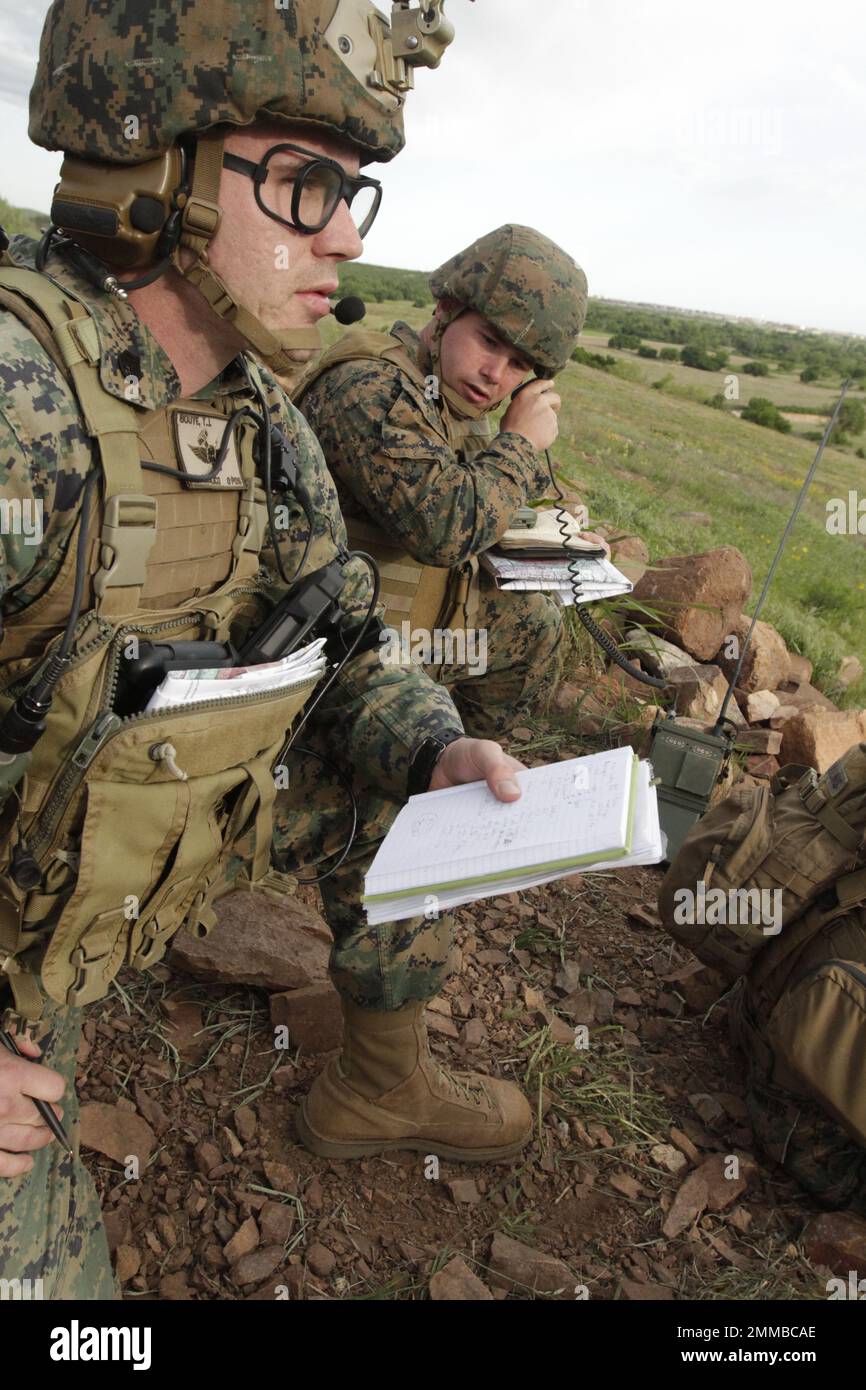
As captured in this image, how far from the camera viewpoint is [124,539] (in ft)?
5.10

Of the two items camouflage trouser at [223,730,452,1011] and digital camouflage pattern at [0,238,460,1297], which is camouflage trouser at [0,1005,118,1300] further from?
camouflage trouser at [223,730,452,1011]

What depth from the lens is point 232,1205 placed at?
2.31 metres

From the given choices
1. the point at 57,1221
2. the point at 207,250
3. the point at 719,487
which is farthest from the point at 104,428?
the point at 719,487

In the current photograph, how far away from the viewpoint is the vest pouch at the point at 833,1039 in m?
2.29

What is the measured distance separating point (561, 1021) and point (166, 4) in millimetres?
2720

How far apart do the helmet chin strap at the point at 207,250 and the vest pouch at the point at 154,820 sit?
0.63 m

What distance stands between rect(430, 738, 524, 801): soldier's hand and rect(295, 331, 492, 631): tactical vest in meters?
1.37

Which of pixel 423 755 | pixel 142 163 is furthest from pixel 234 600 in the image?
pixel 142 163

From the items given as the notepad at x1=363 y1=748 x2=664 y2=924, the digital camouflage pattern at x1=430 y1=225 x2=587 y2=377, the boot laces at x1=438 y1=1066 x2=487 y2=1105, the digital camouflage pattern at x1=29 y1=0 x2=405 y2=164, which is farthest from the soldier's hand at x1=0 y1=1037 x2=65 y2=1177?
the digital camouflage pattern at x1=430 y1=225 x2=587 y2=377

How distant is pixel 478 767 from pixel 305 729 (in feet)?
2.12

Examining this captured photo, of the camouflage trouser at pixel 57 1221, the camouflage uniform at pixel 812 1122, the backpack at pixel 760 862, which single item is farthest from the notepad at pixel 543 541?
the camouflage trouser at pixel 57 1221

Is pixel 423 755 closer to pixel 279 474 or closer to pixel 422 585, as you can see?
pixel 279 474

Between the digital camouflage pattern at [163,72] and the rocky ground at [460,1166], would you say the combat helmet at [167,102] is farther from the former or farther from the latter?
the rocky ground at [460,1166]
